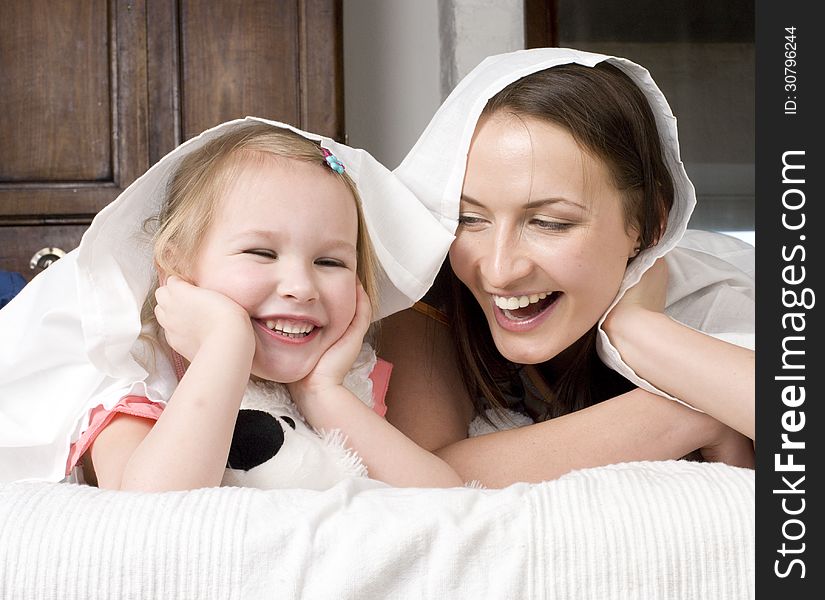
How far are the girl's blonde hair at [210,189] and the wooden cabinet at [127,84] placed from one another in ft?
3.48

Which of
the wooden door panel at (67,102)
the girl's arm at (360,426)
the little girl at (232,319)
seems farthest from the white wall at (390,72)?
the girl's arm at (360,426)

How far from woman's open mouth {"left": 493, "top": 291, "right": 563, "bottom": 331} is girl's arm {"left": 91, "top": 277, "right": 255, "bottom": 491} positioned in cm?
30

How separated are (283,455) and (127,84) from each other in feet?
4.84

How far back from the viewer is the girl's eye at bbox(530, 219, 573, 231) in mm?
1071

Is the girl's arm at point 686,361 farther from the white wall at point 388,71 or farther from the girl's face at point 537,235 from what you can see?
the white wall at point 388,71

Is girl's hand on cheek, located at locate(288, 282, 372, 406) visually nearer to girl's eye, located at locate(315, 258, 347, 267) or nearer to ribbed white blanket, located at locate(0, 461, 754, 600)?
girl's eye, located at locate(315, 258, 347, 267)

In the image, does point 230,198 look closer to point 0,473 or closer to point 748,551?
point 0,473

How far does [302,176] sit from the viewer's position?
3.42 feet

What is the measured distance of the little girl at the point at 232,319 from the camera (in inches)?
37.6

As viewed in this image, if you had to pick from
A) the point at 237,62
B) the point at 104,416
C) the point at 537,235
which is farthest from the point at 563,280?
the point at 237,62

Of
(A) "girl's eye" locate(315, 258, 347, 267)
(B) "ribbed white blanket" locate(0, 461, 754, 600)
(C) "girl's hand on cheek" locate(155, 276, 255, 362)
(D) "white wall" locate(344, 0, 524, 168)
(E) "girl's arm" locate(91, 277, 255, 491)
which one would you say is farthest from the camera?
(D) "white wall" locate(344, 0, 524, 168)

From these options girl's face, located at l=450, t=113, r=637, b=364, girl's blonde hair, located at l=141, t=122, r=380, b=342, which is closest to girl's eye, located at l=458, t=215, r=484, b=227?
girl's face, located at l=450, t=113, r=637, b=364
